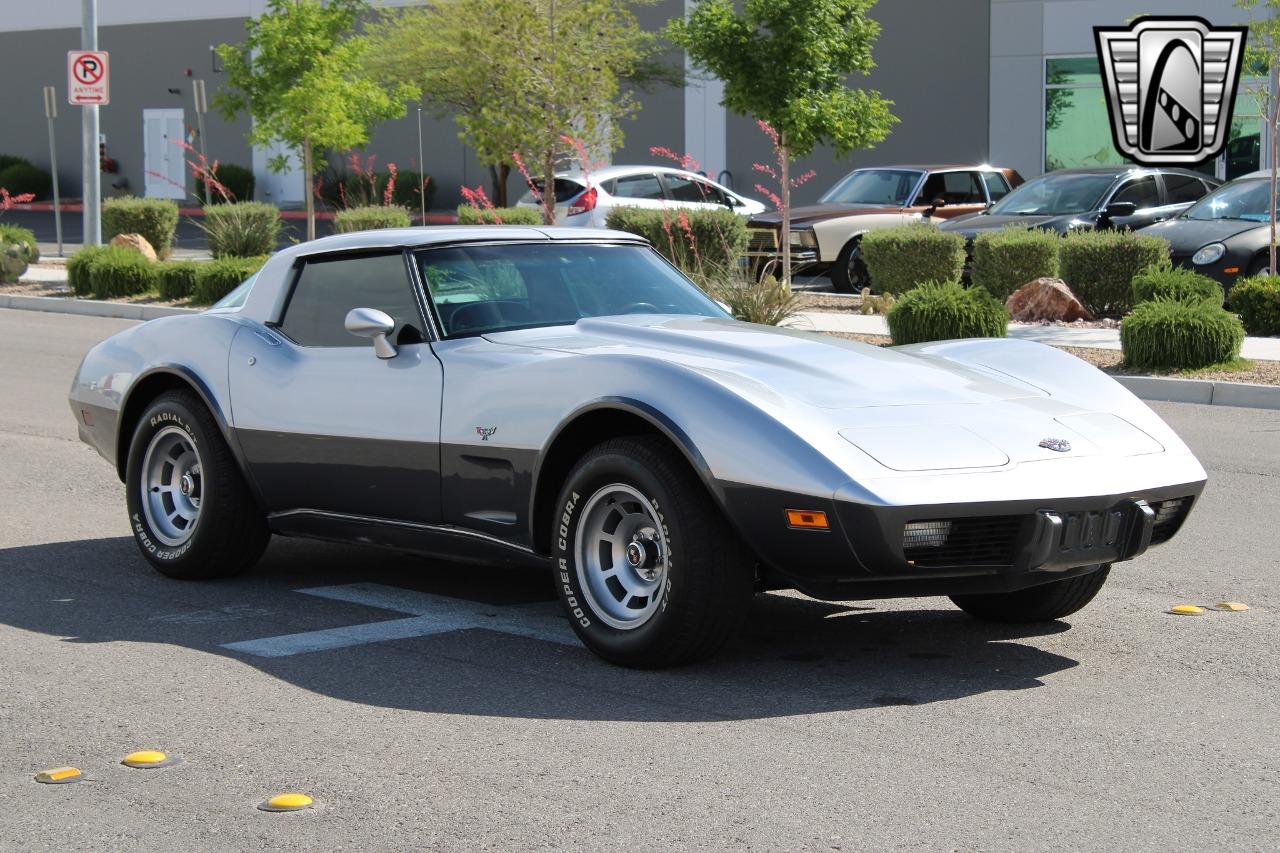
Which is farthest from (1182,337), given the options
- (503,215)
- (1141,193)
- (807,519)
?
(503,215)

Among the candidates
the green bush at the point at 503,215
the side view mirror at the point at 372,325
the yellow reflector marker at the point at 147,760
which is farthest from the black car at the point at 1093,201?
the yellow reflector marker at the point at 147,760

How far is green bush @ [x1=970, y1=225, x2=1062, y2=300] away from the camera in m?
19.4

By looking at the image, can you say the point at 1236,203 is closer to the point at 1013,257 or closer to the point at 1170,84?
the point at 1170,84

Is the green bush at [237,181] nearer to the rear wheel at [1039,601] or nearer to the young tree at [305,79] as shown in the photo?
the young tree at [305,79]

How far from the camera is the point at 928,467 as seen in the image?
5.20 metres

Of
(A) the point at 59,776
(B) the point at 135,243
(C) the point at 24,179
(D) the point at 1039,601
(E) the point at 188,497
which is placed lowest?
(A) the point at 59,776

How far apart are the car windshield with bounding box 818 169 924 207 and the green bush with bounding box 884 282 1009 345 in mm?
8706

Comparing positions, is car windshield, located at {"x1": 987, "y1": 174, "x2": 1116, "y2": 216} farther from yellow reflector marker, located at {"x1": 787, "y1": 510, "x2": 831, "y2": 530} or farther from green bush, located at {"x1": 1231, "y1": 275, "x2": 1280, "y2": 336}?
yellow reflector marker, located at {"x1": 787, "y1": 510, "x2": 831, "y2": 530}

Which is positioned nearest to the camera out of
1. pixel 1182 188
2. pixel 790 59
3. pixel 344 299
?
pixel 344 299

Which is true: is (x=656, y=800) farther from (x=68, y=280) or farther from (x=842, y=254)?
(x=68, y=280)

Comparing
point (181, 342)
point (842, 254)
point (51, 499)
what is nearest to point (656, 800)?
point (181, 342)

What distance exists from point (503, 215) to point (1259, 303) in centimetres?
1108

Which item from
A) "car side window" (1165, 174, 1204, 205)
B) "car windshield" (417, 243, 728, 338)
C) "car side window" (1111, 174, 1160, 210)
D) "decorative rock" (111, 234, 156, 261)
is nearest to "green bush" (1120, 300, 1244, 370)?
"car side window" (1111, 174, 1160, 210)

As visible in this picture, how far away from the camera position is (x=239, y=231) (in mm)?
25359
